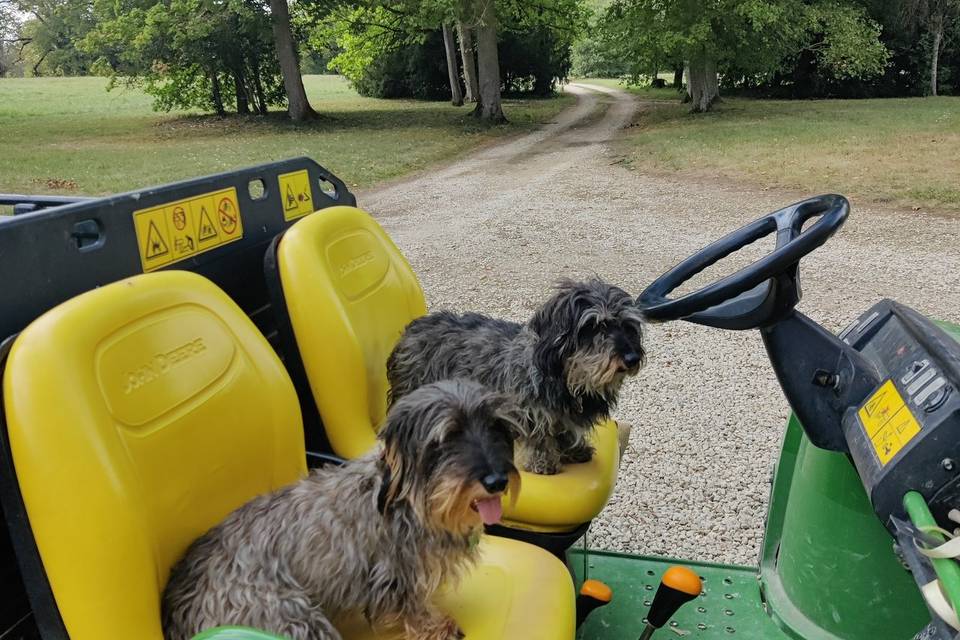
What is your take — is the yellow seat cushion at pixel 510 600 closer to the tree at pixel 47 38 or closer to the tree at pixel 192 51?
the tree at pixel 192 51

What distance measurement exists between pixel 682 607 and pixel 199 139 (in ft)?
74.6

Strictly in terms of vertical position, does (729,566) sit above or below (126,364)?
below

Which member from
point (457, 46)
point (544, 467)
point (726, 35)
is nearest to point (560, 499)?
point (544, 467)

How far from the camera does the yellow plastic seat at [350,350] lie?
2.44 meters

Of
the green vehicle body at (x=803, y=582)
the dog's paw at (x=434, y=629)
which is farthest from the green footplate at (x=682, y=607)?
the dog's paw at (x=434, y=629)

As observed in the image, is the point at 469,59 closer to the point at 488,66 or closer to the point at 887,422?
the point at 488,66

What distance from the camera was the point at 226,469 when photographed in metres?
2.00

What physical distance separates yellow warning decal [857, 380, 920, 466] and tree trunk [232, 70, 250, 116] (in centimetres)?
2941

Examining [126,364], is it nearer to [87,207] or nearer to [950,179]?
[87,207]

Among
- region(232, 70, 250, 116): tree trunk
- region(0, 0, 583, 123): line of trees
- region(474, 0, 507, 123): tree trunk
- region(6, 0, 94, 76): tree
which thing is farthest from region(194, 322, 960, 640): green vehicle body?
region(6, 0, 94, 76): tree

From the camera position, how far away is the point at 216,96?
28.5 meters

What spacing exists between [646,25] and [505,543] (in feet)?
78.6

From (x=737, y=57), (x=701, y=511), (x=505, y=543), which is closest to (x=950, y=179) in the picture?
(x=701, y=511)

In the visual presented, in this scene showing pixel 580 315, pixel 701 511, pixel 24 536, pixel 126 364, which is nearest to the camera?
pixel 24 536
